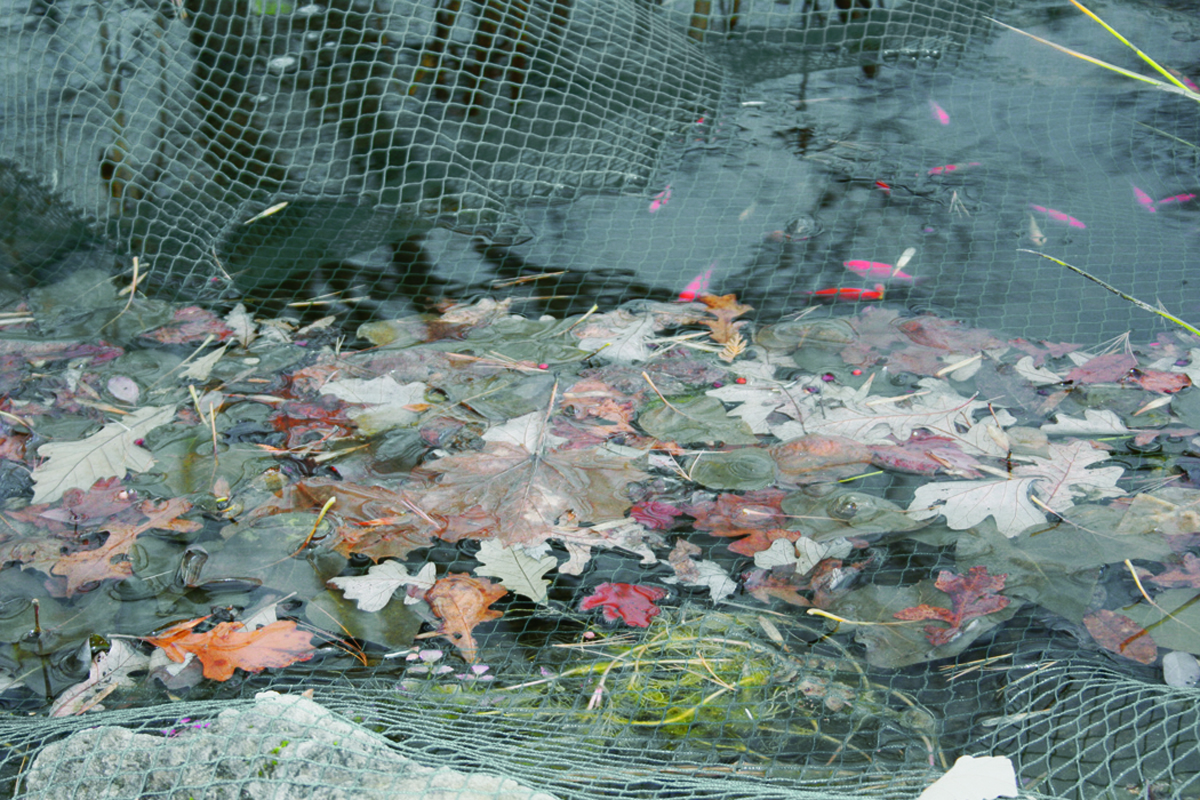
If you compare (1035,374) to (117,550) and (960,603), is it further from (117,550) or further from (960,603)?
(117,550)

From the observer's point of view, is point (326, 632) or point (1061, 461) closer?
point (326, 632)

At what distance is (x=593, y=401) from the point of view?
2.16 metres

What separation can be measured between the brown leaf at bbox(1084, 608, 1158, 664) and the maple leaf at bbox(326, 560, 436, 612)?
1.20 m

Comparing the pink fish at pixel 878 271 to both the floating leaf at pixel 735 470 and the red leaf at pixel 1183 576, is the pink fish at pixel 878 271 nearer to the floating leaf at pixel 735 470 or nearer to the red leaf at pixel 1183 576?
the floating leaf at pixel 735 470

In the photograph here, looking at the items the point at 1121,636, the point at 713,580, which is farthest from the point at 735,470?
the point at 1121,636

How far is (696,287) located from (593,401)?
73 centimetres

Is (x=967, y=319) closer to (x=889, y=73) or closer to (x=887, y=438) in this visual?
(x=887, y=438)

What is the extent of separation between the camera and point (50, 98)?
303 cm

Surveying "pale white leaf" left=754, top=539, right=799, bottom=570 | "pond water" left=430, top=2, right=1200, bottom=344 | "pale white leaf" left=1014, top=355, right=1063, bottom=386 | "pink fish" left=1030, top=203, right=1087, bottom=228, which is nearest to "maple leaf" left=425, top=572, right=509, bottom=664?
"pale white leaf" left=754, top=539, right=799, bottom=570

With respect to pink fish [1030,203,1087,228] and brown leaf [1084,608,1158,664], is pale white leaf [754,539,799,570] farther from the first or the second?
pink fish [1030,203,1087,228]

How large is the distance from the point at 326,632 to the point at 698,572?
70 centimetres

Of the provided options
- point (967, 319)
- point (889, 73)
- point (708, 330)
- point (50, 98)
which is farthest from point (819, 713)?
point (50, 98)

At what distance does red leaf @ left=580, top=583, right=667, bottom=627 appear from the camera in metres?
1.58

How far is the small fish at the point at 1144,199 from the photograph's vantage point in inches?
111
